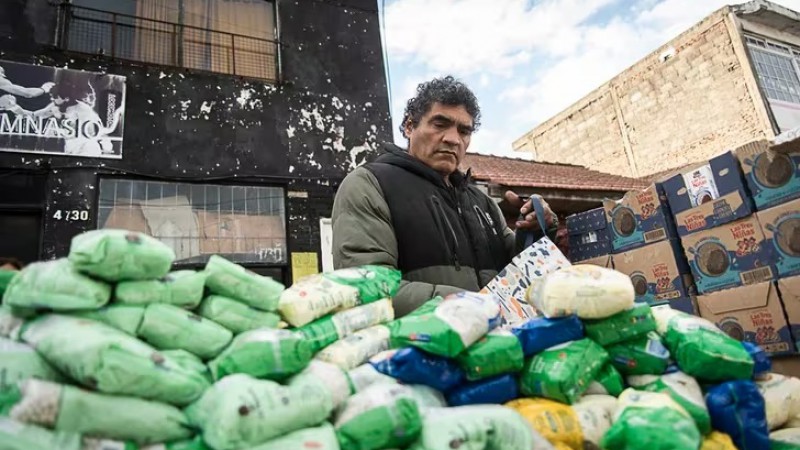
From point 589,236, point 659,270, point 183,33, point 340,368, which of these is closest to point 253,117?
point 183,33

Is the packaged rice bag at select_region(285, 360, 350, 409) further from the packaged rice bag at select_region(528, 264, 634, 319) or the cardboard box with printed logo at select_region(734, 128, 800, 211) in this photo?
the cardboard box with printed logo at select_region(734, 128, 800, 211)

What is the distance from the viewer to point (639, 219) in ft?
11.9

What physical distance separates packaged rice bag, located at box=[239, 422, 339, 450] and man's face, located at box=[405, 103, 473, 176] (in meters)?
1.50

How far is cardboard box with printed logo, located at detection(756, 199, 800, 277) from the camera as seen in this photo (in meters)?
2.72

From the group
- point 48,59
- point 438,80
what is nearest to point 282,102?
point 48,59

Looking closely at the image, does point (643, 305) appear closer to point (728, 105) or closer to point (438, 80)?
point (438, 80)

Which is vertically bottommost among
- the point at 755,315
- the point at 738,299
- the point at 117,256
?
the point at 755,315

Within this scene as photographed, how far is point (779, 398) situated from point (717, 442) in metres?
0.39

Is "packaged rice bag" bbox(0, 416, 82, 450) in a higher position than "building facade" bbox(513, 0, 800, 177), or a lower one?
lower

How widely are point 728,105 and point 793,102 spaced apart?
1532 mm

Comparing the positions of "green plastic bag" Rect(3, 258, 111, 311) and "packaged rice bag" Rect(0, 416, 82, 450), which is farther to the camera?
"green plastic bag" Rect(3, 258, 111, 311)

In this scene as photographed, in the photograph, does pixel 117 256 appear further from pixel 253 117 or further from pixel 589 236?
pixel 253 117

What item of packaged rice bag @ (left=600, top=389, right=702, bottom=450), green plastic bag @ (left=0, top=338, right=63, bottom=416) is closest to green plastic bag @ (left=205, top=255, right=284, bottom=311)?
green plastic bag @ (left=0, top=338, right=63, bottom=416)

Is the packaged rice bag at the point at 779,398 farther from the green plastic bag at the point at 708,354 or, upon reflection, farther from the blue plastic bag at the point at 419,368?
the blue plastic bag at the point at 419,368
